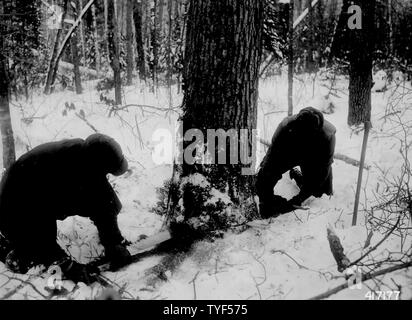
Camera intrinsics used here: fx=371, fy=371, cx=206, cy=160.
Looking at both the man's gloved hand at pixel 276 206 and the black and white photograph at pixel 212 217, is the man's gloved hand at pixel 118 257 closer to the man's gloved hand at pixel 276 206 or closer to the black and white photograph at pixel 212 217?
the black and white photograph at pixel 212 217

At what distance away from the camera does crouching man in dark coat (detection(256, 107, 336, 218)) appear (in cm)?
329

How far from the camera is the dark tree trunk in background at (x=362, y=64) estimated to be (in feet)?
17.9

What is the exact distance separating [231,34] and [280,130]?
3.75 feet

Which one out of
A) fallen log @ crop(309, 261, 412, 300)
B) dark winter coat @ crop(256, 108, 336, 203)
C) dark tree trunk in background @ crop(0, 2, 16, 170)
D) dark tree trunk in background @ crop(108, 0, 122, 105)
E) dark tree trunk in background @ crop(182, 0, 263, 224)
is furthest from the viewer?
dark tree trunk in background @ crop(108, 0, 122, 105)

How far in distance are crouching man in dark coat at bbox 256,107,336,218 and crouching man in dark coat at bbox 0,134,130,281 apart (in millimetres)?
1330

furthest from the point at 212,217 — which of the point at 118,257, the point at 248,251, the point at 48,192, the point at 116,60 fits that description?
the point at 116,60

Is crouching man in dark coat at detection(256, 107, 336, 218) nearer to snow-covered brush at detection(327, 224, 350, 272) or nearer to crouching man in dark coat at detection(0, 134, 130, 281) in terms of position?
snow-covered brush at detection(327, 224, 350, 272)

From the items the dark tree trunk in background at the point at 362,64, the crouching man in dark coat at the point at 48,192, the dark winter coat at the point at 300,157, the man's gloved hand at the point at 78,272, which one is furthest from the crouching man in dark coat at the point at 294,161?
the dark tree trunk in background at the point at 362,64

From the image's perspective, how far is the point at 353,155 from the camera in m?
4.72

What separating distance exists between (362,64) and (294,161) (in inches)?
120

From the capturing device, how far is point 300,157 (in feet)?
11.3

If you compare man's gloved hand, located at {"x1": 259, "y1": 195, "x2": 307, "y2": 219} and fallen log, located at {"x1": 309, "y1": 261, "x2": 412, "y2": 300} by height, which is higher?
fallen log, located at {"x1": 309, "y1": 261, "x2": 412, "y2": 300}
